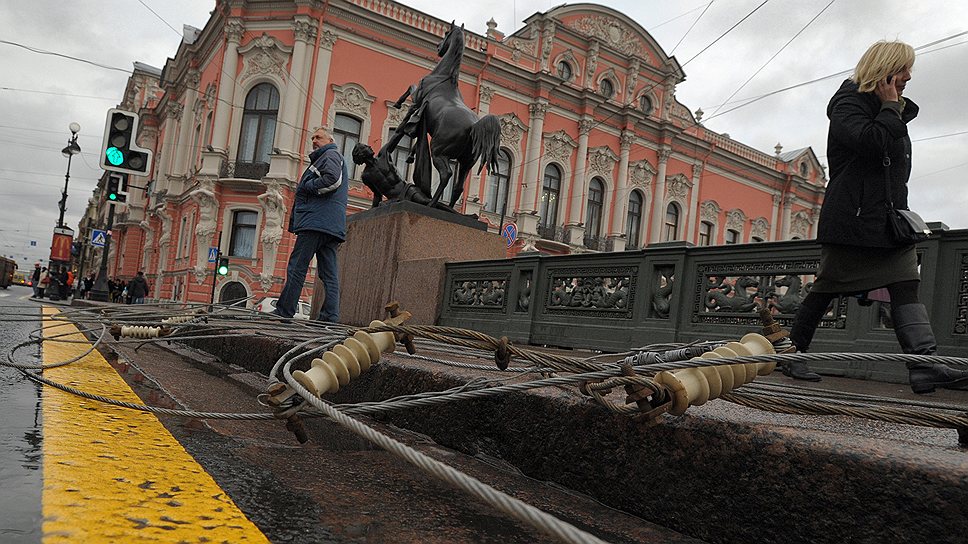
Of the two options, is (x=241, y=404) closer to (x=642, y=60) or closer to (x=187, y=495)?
(x=187, y=495)

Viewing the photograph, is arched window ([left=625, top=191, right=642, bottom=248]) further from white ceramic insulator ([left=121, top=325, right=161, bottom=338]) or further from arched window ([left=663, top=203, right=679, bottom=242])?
white ceramic insulator ([left=121, top=325, right=161, bottom=338])

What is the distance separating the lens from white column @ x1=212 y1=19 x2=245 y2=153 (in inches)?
942

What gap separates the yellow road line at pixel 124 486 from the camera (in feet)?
3.44

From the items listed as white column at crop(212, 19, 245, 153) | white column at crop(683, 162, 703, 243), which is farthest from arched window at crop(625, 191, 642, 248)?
white column at crop(212, 19, 245, 153)

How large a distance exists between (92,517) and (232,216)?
24.9 meters

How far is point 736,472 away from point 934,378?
2163mm

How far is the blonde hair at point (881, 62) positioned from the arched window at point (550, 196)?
26179 mm

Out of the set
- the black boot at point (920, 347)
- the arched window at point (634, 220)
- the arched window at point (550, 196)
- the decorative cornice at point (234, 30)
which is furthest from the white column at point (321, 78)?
the black boot at point (920, 347)

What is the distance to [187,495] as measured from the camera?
4.14 ft

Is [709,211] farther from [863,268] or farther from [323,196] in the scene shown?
[863,268]

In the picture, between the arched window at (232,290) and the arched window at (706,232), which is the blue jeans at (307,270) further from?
the arched window at (706,232)

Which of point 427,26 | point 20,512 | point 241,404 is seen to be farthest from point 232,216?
point 20,512

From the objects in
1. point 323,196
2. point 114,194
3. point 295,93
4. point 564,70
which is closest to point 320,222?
point 323,196

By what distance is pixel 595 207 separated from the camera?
31.0 meters
